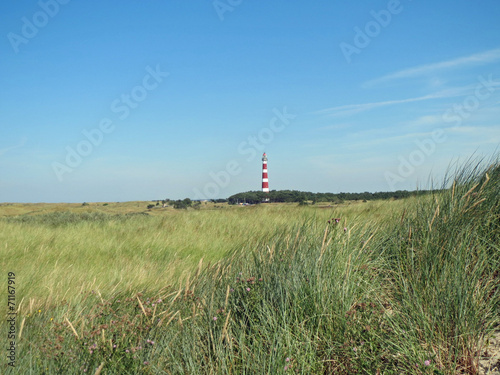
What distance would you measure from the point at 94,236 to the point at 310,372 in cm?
681

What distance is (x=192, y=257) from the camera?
20.8 ft

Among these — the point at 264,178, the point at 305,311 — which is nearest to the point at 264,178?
the point at 264,178

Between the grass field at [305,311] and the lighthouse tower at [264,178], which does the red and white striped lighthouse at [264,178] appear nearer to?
the lighthouse tower at [264,178]

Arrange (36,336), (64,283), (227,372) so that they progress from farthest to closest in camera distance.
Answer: (64,283), (36,336), (227,372)

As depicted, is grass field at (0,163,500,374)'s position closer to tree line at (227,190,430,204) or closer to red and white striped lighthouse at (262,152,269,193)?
tree line at (227,190,430,204)

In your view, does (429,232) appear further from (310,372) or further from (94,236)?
(94,236)

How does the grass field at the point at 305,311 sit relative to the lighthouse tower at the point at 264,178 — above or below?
below

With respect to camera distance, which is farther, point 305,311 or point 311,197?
point 311,197

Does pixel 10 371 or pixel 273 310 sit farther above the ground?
pixel 273 310

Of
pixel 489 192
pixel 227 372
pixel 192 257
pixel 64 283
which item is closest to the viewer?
pixel 227 372

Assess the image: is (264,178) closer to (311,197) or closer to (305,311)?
(311,197)

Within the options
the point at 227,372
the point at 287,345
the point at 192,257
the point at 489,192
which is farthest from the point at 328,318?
the point at 192,257

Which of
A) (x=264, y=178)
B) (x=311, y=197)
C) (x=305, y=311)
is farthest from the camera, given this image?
(x=264, y=178)

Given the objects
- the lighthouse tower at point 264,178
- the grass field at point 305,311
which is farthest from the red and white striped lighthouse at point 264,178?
the grass field at point 305,311
